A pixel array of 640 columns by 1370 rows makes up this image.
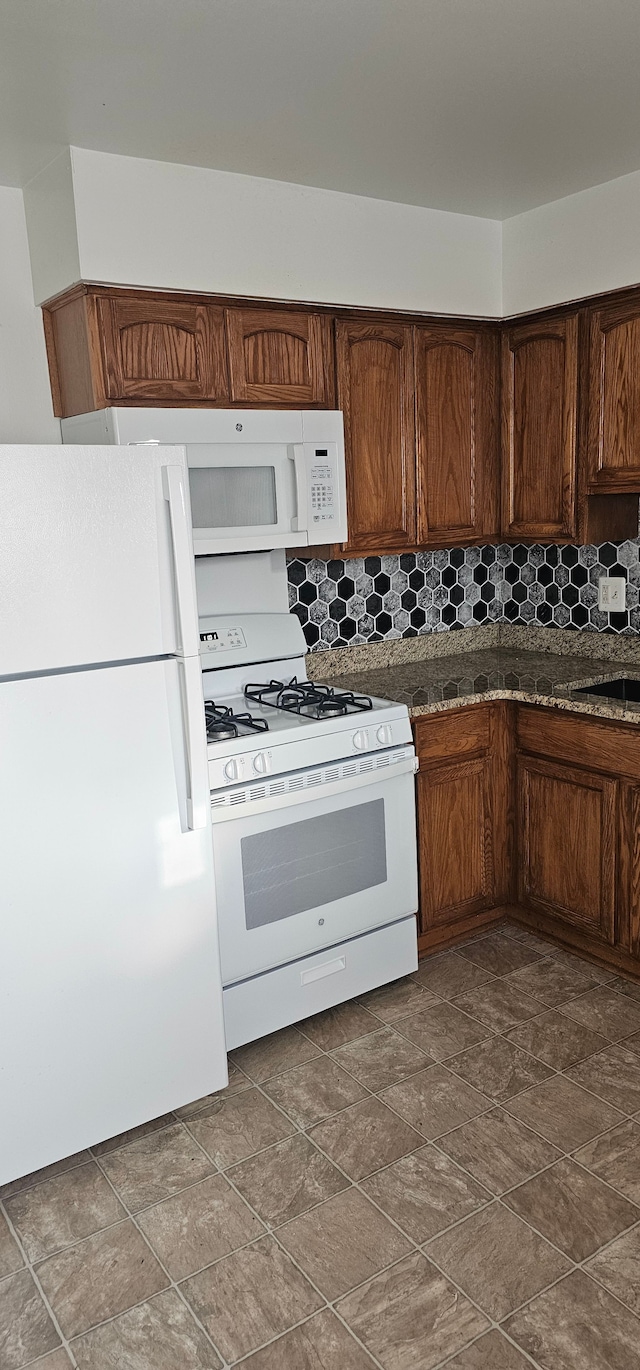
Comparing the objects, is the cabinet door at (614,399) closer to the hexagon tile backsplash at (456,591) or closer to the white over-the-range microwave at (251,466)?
the hexagon tile backsplash at (456,591)

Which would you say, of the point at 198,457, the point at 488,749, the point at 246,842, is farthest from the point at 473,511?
the point at 246,842

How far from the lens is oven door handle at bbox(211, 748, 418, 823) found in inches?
100

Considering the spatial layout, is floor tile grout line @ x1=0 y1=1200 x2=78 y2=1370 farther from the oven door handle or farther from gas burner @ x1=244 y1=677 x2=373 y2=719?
gas burner @ x1=244 y1=677 x2=373 y2=719

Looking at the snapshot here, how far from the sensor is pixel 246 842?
2613mm

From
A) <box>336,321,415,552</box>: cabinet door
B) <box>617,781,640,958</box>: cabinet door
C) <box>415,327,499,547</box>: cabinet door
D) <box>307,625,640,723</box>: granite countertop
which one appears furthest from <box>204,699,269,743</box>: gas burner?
<box>617,781,640,958</box>: cabinet door

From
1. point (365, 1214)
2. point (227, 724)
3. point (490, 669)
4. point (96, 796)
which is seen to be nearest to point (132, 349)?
point (227, 724)

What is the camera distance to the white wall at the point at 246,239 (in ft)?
8.54

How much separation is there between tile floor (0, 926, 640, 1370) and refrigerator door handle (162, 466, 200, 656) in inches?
49.2

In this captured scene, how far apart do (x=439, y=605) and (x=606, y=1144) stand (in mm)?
2119

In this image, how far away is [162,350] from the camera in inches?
108

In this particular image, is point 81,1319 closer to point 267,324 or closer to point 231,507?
point 231,507

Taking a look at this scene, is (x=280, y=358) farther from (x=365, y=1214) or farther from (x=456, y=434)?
(x=365, y=1214)

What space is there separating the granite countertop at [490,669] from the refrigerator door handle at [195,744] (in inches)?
34.8

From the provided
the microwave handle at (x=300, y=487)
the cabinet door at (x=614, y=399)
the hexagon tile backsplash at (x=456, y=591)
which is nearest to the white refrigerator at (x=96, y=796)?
the microwave handle at (x=300, y=487)
